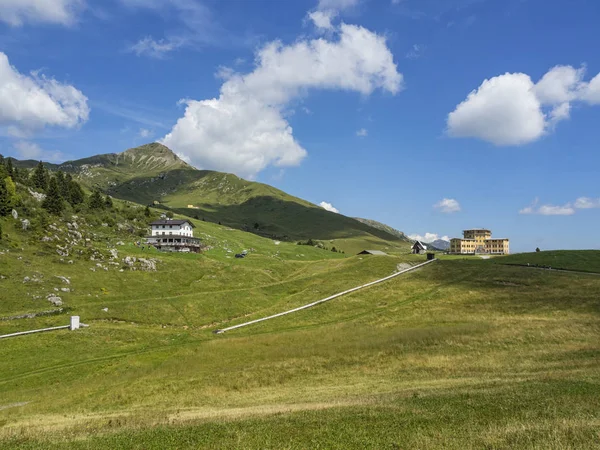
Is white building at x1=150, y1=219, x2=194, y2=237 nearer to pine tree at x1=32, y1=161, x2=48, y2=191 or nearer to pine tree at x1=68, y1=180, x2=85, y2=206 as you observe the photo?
pine tree at x1=68, y1=180, x2=85, y2=206

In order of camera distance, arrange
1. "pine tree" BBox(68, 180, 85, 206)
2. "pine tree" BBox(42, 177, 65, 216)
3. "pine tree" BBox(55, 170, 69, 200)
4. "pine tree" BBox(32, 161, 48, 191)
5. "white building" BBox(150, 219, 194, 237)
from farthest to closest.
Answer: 1. "white building" BBox(150, 219, 194, 237)
2. "pine tree" BBox(55, 170, 69, 200)
3. "pine tree" BBox(68, 180, 85, 206)
4. "pine tree" BBox(32, 161, 48, 191)
5. "pine tree" BBox(42, 177, 65, 216)

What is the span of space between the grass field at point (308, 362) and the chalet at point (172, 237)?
61.9 ft

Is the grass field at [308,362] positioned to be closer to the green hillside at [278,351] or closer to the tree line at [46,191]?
the green hillside at [278,351]

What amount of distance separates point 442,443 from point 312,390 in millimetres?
20802

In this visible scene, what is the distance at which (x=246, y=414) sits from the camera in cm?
2530

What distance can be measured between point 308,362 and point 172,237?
106 m

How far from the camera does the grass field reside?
20.2 m

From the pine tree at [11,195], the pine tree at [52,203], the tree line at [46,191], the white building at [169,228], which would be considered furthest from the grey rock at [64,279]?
the white building at [169,228]

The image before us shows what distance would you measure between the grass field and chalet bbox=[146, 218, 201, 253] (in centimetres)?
1886

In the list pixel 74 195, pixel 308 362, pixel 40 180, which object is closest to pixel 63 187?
pixel 74 195

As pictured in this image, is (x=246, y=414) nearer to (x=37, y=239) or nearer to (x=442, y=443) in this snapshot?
(x=442, y=443)

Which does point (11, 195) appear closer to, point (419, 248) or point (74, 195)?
point (74, 195)

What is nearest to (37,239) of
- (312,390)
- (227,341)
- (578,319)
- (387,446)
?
(227,341)

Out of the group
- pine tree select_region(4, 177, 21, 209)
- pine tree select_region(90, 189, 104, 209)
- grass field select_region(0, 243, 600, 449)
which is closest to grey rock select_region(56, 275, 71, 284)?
grass field select_region(0, 243, 600, 449)
